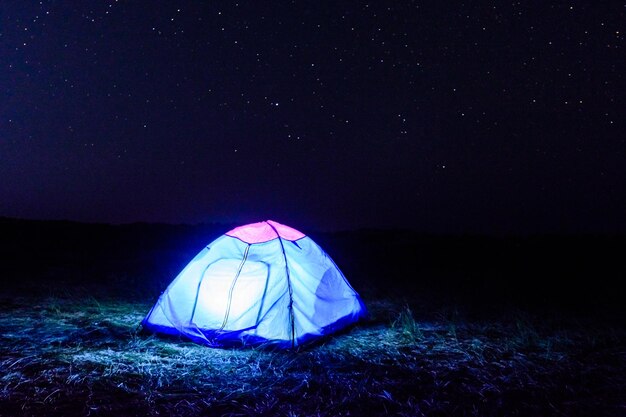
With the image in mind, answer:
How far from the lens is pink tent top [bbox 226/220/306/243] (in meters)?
7.53

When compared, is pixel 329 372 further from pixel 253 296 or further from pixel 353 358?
pixel 253 296

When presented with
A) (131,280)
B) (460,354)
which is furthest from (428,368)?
(131,280)

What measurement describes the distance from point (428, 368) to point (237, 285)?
292cm

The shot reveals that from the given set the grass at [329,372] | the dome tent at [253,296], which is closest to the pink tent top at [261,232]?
the dome tent at [253,296]

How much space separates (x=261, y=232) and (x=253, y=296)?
1.07 metres

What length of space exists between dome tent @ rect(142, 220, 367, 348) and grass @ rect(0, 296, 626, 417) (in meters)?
0.28

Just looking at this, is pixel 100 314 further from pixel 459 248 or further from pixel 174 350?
pixel 459 248

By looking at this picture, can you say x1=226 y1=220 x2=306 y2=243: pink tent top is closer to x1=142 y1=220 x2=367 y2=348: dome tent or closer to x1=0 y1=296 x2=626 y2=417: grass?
x1=142 y1=220 x2=367 y2=348: dome tent

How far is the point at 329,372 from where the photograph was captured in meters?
5.77

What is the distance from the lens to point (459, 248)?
23844 millimetres

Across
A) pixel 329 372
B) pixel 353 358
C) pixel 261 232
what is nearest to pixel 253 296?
pixel 261 232

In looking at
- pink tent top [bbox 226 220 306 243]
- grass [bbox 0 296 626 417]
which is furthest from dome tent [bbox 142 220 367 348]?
grass [bbox 0 296 626 417]

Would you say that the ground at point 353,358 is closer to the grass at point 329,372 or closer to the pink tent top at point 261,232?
the grass at point 329,372

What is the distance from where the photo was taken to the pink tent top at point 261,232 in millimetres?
7527
